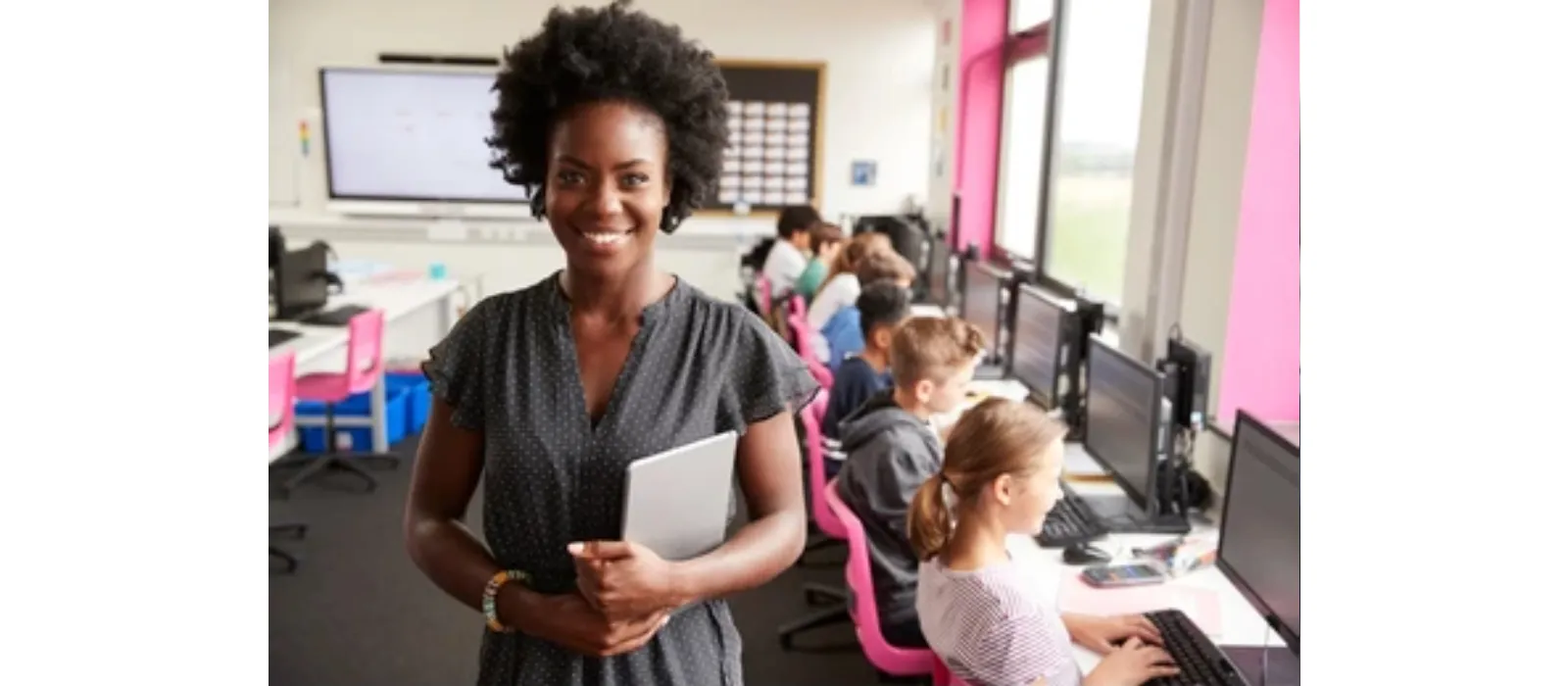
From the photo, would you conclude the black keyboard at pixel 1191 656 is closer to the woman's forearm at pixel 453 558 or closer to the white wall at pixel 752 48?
the woman's forearm at pixel 453 558

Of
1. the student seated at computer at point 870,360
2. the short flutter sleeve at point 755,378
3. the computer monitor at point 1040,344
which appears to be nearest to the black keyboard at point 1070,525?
the computer monitor at point 1040,344

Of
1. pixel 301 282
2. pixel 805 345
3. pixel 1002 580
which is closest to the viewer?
pixel 1002 580

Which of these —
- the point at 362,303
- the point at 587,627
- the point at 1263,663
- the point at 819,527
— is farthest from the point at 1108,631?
the point at 362,303

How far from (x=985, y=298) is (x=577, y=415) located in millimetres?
3140

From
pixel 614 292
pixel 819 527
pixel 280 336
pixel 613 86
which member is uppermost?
pixel 613 86

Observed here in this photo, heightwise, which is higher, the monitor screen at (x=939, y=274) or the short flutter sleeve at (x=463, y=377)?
the short flutter sleeve at (x=463, y=377)

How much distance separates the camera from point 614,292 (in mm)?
1099

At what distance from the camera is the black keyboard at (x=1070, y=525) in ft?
7.43

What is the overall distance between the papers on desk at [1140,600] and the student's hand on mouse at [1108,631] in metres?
0.12

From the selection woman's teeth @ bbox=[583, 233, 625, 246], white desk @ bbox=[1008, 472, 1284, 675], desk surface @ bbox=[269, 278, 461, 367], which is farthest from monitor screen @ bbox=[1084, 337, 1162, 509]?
desk surface @ bbox=[269, 278, 461, 367]

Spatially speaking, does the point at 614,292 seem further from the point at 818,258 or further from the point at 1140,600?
the point at 818,258

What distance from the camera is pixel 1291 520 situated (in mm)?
1575
